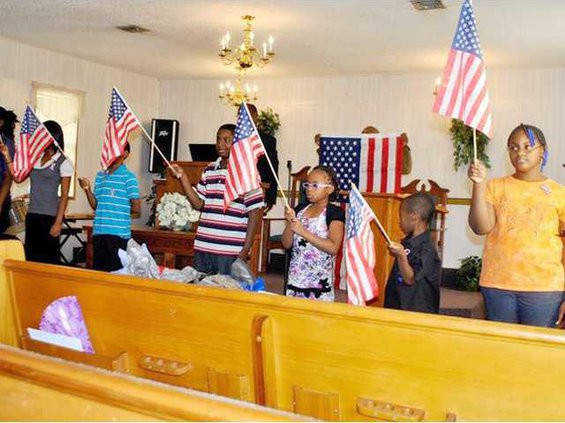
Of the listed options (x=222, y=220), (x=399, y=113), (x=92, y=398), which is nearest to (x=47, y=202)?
(x=222, y=220)

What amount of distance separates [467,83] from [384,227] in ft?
7.91

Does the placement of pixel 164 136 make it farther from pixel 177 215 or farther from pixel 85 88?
pixel 177 215

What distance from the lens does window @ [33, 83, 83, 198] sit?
28.7 feet

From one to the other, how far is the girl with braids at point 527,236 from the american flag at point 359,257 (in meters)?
0.42

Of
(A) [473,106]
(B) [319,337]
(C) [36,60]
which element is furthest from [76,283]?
(C) [36,60]

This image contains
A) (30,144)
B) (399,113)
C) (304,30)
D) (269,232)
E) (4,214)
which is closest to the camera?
(30,144)

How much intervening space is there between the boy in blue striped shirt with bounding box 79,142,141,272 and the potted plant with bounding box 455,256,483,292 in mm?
5048

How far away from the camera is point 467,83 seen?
247 centimetres

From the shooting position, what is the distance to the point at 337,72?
9.11 metres

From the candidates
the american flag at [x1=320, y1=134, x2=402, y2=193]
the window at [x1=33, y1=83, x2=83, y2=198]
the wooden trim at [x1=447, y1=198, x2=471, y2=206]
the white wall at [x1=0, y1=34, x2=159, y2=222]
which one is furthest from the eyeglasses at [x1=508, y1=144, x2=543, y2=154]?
the window at [x1=33, y1=83, x2=83, y2=198]

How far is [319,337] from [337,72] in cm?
775

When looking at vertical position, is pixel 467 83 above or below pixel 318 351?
above

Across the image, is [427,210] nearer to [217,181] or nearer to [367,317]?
[217,181]

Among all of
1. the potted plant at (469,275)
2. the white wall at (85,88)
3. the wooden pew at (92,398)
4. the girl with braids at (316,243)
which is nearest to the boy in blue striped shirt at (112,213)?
the girl with braids at (316,243)
